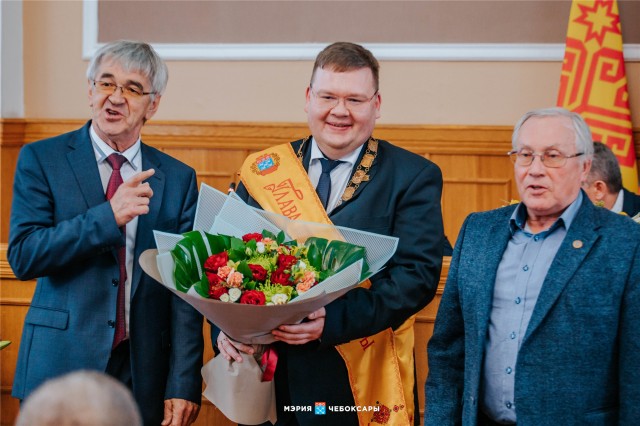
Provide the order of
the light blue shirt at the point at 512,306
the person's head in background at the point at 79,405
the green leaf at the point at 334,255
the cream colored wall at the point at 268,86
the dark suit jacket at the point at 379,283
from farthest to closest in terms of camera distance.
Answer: the cream colored wall at the point at 268,86 → the dark suit jacket at the point at 379,283 → the green leaf at the point at 334,255 → the light blue shirt at the point at 512,306 → the person's head in background at the point at 79,405

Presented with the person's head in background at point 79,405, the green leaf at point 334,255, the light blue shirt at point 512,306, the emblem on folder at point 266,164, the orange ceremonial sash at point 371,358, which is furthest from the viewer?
the emblem on folder at point 266,164

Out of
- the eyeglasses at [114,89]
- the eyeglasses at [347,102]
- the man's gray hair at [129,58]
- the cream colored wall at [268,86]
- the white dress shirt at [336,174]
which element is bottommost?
the white dress shirt at [336,174]

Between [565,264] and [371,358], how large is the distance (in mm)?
627

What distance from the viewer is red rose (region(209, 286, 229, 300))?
6.61 ft

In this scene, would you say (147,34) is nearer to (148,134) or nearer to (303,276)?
(148,134)

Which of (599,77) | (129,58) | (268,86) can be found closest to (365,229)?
(129,58)

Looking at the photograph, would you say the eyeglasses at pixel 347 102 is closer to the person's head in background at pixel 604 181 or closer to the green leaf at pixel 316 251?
the green leaf at pixel 316 251

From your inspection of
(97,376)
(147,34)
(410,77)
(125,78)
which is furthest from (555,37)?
(97,376)

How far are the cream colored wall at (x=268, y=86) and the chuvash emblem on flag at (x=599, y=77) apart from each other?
23 cm

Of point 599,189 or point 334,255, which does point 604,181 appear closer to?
point 599,189

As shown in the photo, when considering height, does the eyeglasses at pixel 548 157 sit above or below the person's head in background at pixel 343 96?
below

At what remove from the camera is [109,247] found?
2.28 metres

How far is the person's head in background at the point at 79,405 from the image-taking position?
1.05 metres

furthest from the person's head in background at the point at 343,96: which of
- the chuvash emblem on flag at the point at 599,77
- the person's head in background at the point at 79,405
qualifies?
the chuvash emblem on flag at the point at 599,77
